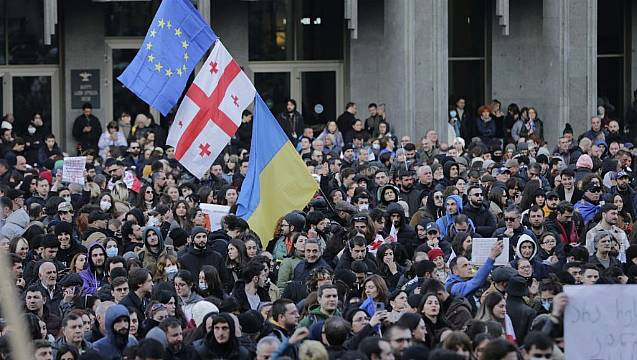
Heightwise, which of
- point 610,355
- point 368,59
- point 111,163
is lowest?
point 610,355

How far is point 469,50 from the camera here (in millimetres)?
34031

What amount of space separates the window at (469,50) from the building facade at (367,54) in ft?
0.07

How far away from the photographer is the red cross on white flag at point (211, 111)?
18016 mm

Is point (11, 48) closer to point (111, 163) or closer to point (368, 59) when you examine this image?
point (368, 59)

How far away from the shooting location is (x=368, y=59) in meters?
32.8

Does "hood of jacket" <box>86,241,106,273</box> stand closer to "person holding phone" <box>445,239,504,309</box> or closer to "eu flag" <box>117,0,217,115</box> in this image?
"eu flag" <box>117,0,217,115</box>

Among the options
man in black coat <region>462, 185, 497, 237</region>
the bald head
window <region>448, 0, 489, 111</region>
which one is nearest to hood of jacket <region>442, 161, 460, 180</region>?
man in black coat <region>462, 185, 497, 237</region>

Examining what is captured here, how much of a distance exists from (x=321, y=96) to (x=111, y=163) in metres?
10.8

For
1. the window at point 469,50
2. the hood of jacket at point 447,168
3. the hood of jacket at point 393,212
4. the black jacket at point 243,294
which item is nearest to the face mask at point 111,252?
the black jacket at point 243,294

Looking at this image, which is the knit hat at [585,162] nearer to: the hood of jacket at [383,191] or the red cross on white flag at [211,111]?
the hood of jacket at [383,191]

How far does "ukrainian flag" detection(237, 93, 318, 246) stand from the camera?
57.2 feet

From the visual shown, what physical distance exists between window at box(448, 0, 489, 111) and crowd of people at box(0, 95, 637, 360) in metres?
7.45

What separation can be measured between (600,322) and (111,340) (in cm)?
353


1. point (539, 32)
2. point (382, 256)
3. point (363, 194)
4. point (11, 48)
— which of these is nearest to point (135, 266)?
point (382, 256)
